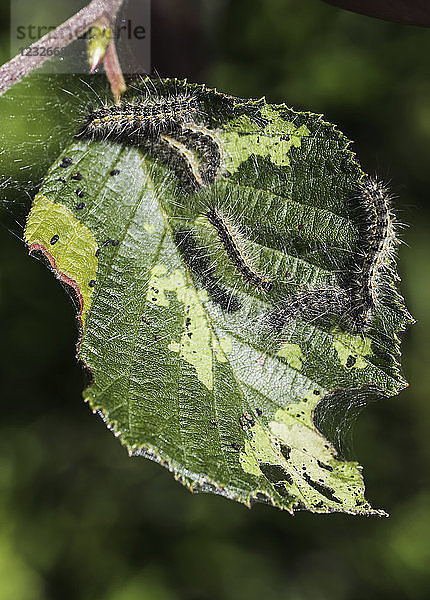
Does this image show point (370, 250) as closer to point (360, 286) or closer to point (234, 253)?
point (360, 286)

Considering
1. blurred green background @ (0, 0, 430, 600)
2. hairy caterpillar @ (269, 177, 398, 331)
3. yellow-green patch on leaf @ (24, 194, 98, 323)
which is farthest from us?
blurred green background @ (0, 0, 430, 600)

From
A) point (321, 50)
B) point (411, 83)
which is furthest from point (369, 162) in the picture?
point (321, 50)

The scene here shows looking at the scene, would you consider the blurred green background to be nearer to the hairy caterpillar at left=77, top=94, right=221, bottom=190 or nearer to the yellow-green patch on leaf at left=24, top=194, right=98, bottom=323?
the hairy caterpillar at left=77, top=94, right=221, bottom=190

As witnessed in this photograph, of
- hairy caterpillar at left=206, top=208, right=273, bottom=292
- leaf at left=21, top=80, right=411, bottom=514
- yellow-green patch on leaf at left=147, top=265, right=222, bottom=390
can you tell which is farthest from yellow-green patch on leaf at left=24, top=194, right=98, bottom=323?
hairy caterpillar at left=206, top=208, right=273, bottom=292

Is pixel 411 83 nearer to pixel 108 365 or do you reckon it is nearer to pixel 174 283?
pixel 174 283

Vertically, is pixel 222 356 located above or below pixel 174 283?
below

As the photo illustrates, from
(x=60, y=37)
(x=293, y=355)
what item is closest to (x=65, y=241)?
(x=60, y=37)
